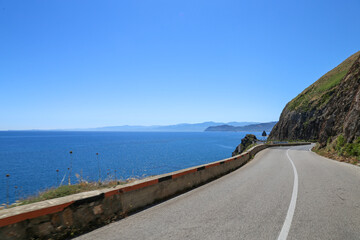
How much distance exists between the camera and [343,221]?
175 inches

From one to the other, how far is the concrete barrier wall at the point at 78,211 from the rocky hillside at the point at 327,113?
698 inches

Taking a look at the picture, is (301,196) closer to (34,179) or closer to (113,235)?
(113,235)

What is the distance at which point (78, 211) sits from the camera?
3869 mm

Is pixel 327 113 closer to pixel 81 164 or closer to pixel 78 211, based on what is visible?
pixel 78 211

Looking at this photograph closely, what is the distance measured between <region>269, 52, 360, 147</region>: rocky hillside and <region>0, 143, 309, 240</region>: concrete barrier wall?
17.7 meters

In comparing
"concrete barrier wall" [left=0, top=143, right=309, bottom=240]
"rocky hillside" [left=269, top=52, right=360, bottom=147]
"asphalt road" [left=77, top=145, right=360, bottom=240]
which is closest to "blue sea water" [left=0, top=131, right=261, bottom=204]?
"concrete barrier wall" [left=0, top=143, right=309, bottom=240]

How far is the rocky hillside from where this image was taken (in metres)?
20.3

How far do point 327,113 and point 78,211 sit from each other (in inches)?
1257

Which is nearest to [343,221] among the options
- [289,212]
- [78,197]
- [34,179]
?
[289,212]

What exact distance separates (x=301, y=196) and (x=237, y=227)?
3.46 metres

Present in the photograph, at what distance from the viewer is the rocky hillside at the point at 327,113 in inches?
799

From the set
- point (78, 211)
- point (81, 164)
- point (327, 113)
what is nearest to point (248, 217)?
point (78, 211)

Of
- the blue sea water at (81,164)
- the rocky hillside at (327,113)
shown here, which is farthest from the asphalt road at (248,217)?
the rocky hillside at (327,113)

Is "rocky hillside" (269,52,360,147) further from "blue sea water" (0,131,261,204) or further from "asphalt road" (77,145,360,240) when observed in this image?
"blue sea water" (0,131,261,204)
